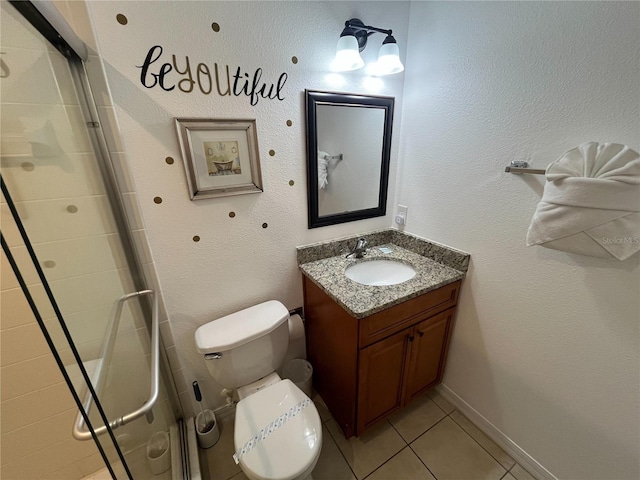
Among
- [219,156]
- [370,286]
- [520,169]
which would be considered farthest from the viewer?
[370,286]

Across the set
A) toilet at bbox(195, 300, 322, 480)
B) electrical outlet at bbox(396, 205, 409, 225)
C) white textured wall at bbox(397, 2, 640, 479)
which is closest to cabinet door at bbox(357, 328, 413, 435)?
toilet at bbox(195, 300, 322, 480)

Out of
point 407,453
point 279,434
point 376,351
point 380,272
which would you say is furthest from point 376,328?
point 407,453

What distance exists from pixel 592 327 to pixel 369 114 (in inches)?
52.0

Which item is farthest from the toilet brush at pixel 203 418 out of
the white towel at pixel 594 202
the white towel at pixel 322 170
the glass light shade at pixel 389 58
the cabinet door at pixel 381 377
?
the glass light shade at pixel 389 58

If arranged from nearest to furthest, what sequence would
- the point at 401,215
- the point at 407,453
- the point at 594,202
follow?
the point at 594,202 → the point at 407,453 → the point at 401,215

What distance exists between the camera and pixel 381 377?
1.27 metres

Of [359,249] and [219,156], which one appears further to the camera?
[359,249]

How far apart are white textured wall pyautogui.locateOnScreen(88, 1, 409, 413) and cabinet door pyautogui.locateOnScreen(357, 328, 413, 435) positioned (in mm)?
557

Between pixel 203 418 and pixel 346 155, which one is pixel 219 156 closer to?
pixel 346 155

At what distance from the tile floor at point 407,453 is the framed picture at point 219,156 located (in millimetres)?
1328

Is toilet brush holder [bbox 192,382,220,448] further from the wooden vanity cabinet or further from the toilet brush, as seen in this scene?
Result: the wooden vanity cabinet

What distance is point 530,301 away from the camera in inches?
44.1

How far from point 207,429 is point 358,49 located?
2027 mm

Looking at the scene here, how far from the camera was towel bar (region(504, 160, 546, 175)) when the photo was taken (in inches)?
38.4
